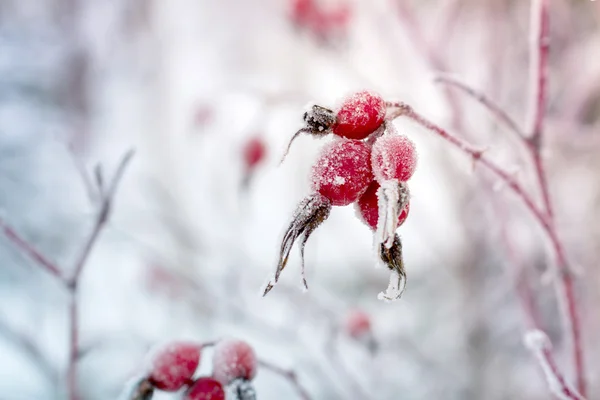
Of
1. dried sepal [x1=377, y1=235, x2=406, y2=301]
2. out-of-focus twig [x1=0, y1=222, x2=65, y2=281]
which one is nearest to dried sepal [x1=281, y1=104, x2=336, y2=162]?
dried sepal [x1=377, y1=235, x2=406, y2=301]

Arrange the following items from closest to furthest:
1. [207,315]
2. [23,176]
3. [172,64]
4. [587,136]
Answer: [587,136] → [207,315] → [23,176] → [172,64]

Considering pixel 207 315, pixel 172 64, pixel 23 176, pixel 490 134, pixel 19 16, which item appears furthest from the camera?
pixel 172 64

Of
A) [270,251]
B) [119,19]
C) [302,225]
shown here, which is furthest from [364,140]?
[119,19]

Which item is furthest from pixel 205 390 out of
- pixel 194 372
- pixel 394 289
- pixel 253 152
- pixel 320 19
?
pixel 320 19

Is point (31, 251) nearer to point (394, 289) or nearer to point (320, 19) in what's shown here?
point (394, 289)

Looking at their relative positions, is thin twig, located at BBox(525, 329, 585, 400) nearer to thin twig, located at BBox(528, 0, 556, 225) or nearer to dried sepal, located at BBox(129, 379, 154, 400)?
thin twig, located at BBox(528, 0, 556, 225)

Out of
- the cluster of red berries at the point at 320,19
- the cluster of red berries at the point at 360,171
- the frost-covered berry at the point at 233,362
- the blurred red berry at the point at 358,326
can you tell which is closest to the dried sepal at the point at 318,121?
the cluster of red berries at the point at 360,171

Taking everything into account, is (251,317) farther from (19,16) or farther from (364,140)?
(19,16)
